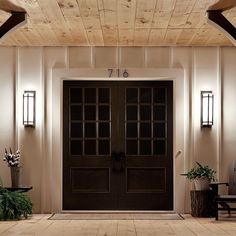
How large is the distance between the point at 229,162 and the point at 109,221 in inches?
91.4

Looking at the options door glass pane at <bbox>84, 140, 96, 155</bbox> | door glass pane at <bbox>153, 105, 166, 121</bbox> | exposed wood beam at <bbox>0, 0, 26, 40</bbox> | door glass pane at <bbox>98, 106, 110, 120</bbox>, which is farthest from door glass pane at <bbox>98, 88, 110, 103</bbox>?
exposed wood beam at <bbox>0, 0, 26, 40</bbox>

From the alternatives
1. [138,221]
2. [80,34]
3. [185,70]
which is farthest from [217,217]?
[80,34]

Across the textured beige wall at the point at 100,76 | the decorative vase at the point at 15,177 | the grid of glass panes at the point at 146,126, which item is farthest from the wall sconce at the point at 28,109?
the grid of glass panes at the point at 146,126

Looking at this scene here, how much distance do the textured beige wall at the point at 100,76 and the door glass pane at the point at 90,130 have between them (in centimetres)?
47

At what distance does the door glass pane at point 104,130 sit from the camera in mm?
10195

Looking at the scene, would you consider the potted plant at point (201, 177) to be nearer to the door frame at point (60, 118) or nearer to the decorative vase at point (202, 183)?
the decorative vase at point (202, 183)

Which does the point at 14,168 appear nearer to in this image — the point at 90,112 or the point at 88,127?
the point at 88,127

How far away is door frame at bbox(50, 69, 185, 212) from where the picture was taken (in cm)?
1000

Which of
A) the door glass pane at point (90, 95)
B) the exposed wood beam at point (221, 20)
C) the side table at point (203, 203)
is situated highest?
the exposed wood beam at point (221, 20)

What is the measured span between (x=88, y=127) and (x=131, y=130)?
701mm

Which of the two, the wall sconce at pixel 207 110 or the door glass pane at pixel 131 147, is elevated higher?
the wall sconce at pixel 207 110

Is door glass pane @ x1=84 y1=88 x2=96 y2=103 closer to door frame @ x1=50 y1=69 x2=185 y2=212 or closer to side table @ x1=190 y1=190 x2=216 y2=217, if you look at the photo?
door frame @ x1=50 y1=69 x2=185 y2=212

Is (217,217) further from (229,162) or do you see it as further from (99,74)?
(99,74)

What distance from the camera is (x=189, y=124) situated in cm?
1005
